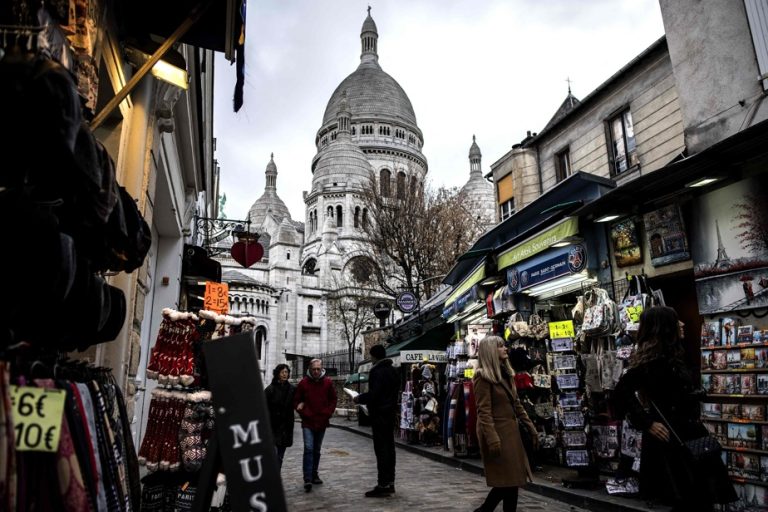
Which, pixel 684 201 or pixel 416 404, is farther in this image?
pixel 416 404

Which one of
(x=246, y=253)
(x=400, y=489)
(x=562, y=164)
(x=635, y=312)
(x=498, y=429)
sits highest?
(x=562, y=164)

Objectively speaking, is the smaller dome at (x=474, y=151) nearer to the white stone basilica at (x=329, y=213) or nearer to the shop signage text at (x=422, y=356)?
the white stone basilica at (x=329, y=213)

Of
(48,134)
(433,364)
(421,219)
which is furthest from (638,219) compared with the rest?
(421,219)

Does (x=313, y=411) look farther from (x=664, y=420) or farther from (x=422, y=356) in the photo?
(x=422, y=356)

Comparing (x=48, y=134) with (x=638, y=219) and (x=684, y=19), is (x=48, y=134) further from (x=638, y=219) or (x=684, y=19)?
(x=684, y=19)

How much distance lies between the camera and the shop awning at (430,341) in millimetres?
14500

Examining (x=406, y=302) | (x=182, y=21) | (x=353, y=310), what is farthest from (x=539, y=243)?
(x=353, y=310)

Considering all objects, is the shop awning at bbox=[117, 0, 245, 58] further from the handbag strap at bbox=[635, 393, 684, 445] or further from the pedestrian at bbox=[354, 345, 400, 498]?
the pedestrian at bbox=[354, 345, 400, 498]

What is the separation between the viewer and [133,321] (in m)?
5.27

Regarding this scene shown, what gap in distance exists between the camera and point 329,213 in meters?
65.0

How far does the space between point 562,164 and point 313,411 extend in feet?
34.5

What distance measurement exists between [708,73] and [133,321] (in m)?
8.48

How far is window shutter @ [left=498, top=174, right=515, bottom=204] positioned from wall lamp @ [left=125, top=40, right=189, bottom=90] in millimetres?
12647

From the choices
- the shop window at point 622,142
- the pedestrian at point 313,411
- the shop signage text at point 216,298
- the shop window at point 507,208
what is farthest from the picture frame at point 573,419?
the shop window at point 507,208
